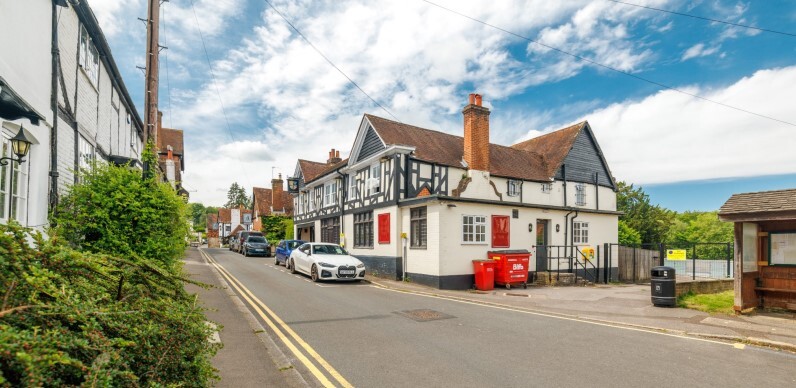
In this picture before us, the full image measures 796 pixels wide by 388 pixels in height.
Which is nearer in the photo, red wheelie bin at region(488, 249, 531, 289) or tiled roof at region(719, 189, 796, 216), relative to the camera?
tiled roof at region(719, 189, 796, 216)

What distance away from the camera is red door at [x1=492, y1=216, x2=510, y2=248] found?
17.7 m

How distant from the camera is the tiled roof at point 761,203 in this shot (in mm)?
9703

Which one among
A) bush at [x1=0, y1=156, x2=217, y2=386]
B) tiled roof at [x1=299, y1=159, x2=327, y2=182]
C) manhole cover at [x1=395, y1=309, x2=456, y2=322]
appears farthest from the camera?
tiled roof at [x1=299, y1=159, x2=327, y2=182]

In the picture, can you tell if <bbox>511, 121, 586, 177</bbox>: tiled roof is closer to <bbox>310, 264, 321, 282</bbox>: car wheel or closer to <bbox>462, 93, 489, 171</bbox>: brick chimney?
<bbox>462, 93, 489, 171</bbox>: brick chimney

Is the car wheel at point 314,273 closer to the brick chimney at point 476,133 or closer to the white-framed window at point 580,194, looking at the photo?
the brick chimney at point 476,133

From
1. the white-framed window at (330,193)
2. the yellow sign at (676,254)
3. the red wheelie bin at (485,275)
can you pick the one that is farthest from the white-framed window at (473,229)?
the white-framed window at (330,193)

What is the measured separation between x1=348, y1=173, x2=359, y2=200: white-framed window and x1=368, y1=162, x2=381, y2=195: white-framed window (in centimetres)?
204

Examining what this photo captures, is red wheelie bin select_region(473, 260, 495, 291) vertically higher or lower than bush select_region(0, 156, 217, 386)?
lower

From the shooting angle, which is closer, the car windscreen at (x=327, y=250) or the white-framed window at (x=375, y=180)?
the car windscreen at (x=327, y=250)

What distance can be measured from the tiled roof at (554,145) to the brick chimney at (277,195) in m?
29.7

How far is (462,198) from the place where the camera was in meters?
16.4

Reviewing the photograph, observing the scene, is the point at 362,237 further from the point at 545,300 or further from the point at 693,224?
the point at 693,224

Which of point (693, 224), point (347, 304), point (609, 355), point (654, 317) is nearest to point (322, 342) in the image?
point (347, 304)

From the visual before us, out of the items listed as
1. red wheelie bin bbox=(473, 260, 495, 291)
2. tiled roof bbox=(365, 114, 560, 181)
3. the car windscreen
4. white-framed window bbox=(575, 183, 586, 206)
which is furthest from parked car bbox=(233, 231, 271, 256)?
white-framed window bbox=(575, 183, 586, 206)
